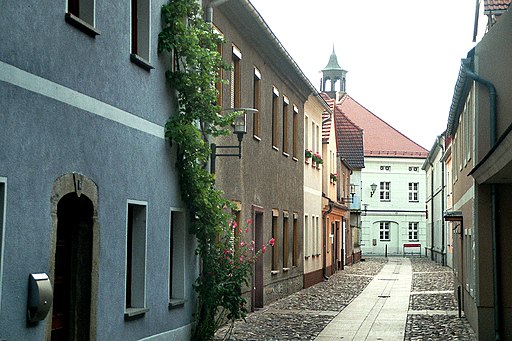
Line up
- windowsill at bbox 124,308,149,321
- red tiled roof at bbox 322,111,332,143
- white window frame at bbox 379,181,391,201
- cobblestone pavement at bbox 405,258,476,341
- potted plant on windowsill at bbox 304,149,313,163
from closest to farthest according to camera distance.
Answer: windowsill at bbox 124,308,149,321
cobblestone pavement at bbox 405,258,476,341
potted plant on windowsill at bbox 304,149,313,163
red tiled roof at bbox 322,111,332,143
white window frame at bbox 379,181,391,201

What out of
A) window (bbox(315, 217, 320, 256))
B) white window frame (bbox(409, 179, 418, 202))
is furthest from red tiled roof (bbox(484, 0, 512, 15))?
white window frame (bbox(409, 179, 418, 202))

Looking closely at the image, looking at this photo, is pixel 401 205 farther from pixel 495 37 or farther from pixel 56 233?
pixel 56 233

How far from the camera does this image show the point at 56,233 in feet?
33.1

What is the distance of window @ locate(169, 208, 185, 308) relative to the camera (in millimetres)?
14633

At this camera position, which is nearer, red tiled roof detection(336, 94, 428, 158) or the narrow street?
the narrow street

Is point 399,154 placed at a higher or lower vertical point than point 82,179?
higher

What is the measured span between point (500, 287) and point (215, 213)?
547 centimetres

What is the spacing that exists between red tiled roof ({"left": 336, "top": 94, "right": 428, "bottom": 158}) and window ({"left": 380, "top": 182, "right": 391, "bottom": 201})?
2503mm

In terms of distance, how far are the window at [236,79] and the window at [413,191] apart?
6007 centimetres

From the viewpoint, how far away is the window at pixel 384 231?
77.4 meters

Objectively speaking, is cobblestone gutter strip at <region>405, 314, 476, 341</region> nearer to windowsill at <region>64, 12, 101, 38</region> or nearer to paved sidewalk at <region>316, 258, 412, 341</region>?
paved sidewalk at <region>316, 258, 412, 341</region>

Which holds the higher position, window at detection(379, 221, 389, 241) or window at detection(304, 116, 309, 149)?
window at detection(304, 116, 309, 149)

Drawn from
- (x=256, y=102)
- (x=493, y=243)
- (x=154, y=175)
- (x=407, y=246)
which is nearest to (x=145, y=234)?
(x=154, y=175)

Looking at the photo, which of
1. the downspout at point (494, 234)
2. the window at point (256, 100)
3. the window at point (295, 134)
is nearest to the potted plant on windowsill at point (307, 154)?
the window at point (295, 134)
